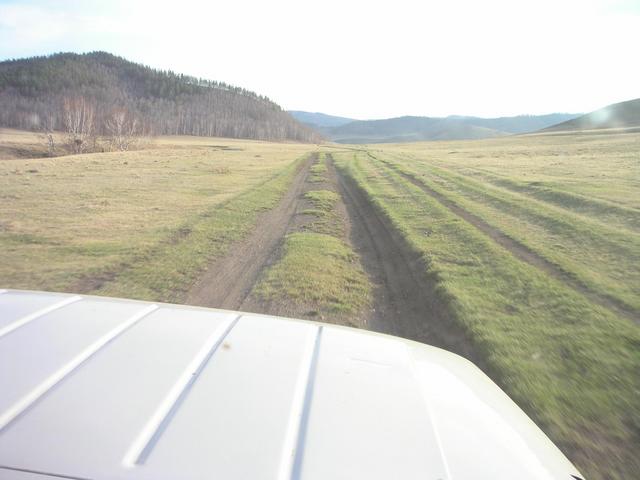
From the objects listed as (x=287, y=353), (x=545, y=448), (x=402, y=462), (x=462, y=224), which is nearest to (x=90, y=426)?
(x=287, y=353)

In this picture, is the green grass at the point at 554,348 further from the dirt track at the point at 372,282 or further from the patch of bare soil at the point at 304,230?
the patch of bare soil at the point at 304,230

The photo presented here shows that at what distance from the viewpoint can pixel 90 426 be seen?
62.3 inches

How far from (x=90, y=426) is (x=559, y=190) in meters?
21.0

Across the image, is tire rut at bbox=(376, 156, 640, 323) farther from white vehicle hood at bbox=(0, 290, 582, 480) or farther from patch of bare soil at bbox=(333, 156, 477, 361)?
white vehicle hood at bbox=(0, 290, 582, 480)

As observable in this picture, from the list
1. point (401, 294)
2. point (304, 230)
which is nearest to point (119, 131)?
point (304, 230)

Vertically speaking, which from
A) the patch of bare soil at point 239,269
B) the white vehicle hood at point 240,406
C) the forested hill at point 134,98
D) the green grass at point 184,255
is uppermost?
the forested hill at point 134,98

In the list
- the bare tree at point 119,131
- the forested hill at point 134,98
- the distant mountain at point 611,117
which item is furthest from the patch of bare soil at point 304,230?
the distant mountain at point 611,117

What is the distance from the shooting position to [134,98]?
154m

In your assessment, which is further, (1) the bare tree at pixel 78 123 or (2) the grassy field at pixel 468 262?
(1) the bare tree at pixel 78 123

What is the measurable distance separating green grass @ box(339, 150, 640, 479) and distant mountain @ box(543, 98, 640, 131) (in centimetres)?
15103

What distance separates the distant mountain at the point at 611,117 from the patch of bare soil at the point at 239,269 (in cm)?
15096

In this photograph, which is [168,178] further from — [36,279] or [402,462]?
[402,462]

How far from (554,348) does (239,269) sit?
244 inches

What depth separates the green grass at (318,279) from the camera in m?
7.05
